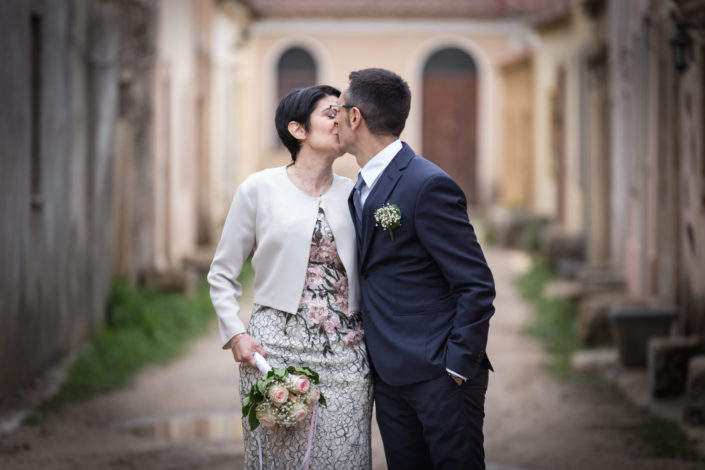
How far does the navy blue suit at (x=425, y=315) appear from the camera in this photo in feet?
13.0

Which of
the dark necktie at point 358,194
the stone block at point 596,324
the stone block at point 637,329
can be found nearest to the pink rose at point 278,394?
the dark necktie at point 358,194

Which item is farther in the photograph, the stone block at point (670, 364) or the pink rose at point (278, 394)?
the stone block at point (670, 364)

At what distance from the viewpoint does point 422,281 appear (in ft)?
13.4

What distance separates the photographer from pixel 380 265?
13.6ft

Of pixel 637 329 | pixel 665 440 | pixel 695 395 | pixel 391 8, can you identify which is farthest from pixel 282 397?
pixel 391 8

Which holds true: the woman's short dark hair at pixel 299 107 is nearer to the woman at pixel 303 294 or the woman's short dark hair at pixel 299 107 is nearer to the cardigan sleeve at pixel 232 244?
the woman at pixel 303 294

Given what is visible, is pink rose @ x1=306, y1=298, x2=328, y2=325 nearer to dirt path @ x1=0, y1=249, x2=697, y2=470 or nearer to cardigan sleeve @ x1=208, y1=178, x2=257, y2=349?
cardigan sleeve @ x1=208, y1=178, x2=257, y2=349

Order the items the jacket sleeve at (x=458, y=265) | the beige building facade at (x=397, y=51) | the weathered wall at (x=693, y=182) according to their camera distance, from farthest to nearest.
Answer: the beige building facade at (x=397, y=51) < the weathered wall at (x=693, y=182) < the jacket sleeve at (x=458, y=265)

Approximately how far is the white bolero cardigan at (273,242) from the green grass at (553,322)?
588cm

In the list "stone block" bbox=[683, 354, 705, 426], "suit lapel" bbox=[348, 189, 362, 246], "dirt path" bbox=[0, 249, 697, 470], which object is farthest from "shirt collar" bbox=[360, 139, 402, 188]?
"stone block" bbox=[683, 354, 705, 426]

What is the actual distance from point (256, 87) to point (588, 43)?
11427 mm

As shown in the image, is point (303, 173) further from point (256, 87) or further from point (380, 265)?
point (256, 87)

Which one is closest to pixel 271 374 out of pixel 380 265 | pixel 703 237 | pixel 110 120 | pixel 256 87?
pixel 380 265

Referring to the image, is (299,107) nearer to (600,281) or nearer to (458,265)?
(458,265)
